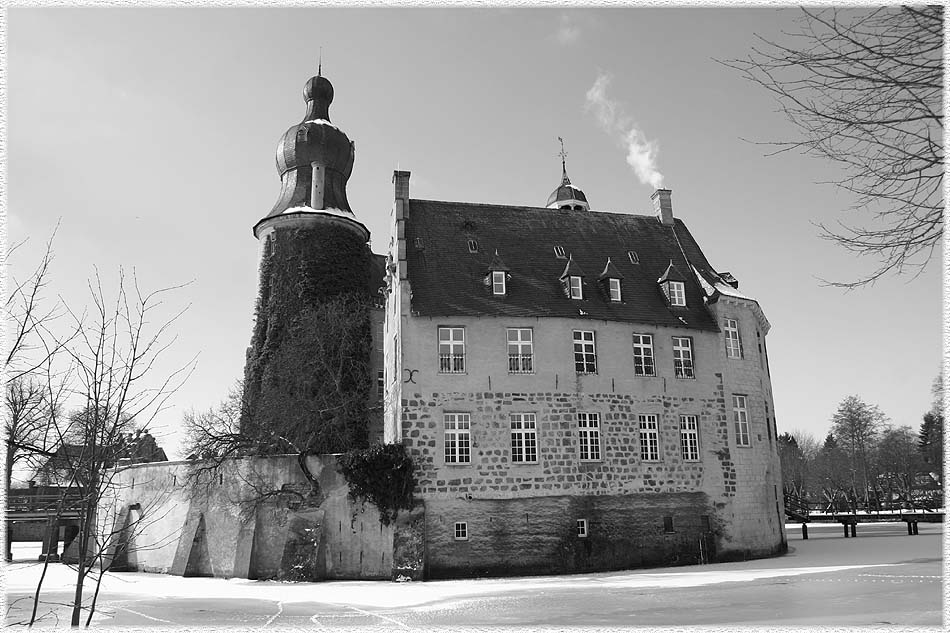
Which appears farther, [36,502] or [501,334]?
[36,502]

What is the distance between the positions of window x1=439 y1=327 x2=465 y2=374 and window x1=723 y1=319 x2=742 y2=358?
9.95m

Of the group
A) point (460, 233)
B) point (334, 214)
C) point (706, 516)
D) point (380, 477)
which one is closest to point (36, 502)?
point (334, 214)

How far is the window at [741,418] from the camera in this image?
2578 cm

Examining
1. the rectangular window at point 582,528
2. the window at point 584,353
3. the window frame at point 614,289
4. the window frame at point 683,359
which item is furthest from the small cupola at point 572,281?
the rectangular window at point 582,528

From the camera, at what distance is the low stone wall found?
22062 mm

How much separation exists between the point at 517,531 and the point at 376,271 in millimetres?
22074

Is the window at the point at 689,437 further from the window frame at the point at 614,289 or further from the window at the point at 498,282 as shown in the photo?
the window at the point at 498,282

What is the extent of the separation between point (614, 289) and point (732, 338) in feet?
15.9

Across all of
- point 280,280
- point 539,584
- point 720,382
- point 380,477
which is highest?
point 280,280

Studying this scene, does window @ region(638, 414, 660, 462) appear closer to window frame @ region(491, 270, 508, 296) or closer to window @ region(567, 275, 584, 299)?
window @ region(567, 275, 584, 299)

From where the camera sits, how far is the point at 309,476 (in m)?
23.0

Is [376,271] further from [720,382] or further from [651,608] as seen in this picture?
[651,608]

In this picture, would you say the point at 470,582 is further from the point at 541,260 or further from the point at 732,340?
the point at 732,340

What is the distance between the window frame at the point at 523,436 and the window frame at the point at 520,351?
1.45m
